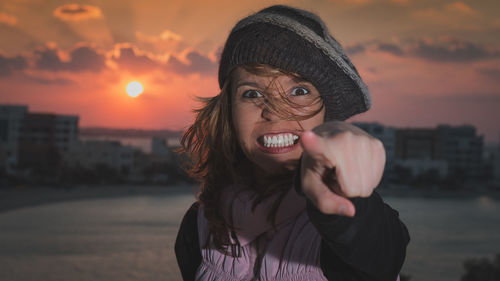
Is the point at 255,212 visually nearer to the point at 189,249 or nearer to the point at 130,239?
the point at 189,249

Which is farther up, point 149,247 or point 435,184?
point 435,184

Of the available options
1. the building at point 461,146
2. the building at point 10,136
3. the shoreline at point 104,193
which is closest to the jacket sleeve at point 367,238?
the shoreline at point 104,193

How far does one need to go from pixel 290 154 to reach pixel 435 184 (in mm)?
46711

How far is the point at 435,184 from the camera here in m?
44.1

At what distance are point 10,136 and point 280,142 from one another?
40449 mm

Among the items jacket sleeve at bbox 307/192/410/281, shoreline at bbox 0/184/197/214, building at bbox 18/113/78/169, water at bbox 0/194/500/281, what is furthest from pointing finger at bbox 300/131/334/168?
building at bbox 18/113/78/169

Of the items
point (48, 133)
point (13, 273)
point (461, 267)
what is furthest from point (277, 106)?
point (48, 133)

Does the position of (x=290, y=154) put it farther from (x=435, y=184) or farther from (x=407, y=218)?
(x=435, y=184)

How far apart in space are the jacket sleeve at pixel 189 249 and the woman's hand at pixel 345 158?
2.32ft

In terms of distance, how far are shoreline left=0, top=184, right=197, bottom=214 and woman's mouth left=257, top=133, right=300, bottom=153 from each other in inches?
1430

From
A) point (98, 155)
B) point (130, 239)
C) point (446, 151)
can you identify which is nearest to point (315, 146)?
point (130, 239)

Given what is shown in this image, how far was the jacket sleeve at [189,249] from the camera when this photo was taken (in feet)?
4.11

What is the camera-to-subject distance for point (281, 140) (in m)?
0.96

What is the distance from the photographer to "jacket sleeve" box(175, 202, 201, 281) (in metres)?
1.25
